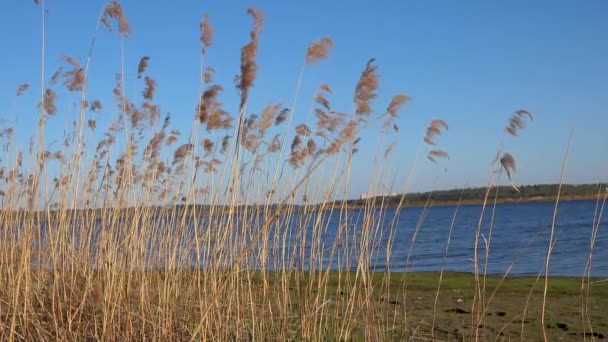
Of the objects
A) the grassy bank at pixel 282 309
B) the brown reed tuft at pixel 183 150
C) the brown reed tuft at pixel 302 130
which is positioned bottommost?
the grassy bank at pixel 282 309

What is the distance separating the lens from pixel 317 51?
319cm

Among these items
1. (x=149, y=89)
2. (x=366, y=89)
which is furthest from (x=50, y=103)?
(x=366, y=89)

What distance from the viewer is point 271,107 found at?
3.50m

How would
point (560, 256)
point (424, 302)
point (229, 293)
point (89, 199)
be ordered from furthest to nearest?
point (560, 256) → point (424, 302) → point (89, 199) → point (229, 293)

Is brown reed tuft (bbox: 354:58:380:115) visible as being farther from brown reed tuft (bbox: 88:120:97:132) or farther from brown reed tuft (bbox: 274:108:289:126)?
brown reed tuft (bbox: 88:120:97:132)

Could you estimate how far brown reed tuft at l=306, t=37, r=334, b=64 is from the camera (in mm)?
3182

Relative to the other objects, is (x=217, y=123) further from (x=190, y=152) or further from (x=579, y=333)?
(x=579, y=333)

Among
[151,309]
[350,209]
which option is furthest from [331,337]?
[151,309]

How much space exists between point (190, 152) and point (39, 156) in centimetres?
81

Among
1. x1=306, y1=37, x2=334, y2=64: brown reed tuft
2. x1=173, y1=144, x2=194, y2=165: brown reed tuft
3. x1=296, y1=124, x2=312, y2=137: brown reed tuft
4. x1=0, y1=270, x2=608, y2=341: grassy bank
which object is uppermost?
x1=306, y1=37, x2=334, y2=64: brown reed tuft

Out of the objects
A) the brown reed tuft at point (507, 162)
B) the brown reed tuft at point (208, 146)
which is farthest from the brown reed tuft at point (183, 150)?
the brown reed tuft at point (507, 162)

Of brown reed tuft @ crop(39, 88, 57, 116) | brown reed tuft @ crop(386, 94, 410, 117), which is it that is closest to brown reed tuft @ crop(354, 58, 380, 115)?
brown reed tuft @ crop(386, 94, 410, 117)

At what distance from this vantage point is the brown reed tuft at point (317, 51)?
10.4 ft

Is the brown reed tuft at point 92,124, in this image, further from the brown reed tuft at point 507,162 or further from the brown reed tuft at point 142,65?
the brown reed tuft at point 507,162
